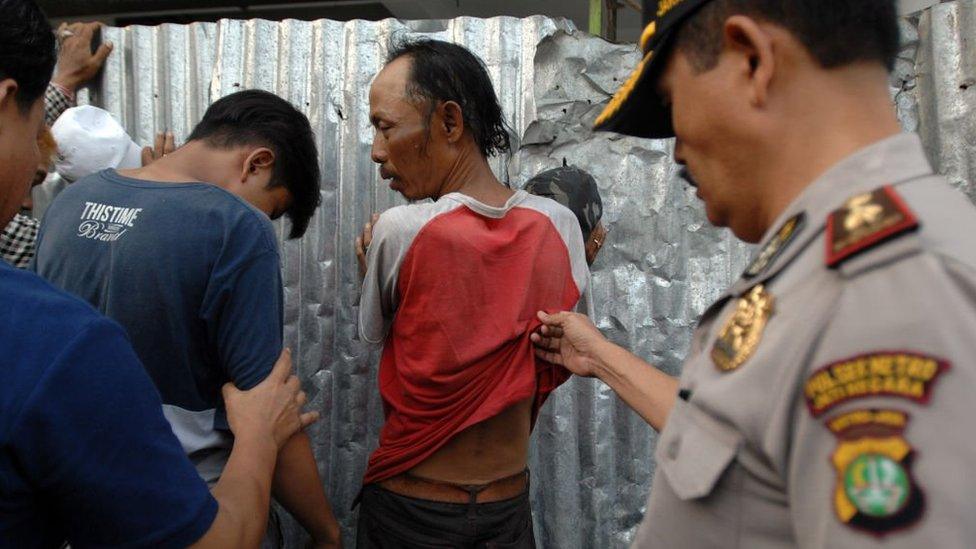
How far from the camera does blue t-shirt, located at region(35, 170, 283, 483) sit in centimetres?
194

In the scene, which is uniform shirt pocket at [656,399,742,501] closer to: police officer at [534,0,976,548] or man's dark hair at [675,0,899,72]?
police officer at [534,0,976,548]

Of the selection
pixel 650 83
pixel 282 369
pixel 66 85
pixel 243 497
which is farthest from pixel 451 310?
pixel 66 85

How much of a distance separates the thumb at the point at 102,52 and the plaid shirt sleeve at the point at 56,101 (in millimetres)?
187

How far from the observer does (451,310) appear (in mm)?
2283

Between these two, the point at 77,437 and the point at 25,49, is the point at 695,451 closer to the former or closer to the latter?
the point at 77,437

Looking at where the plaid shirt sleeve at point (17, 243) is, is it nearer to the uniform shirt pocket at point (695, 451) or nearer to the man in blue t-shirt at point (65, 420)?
the man in blue t-shirt at point (65, 420)

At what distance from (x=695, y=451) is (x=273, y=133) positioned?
173 centimetres

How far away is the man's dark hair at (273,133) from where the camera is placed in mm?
2336

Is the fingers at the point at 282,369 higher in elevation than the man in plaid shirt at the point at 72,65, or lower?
lower

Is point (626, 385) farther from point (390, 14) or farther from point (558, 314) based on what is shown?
point (390, 14)

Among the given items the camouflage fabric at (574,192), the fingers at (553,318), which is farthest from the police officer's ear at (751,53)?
the camouflage fabric at (574,192)

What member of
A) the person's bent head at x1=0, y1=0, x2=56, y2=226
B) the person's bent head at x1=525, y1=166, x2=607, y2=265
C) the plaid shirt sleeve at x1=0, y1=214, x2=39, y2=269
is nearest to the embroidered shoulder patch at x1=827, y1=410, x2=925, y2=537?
the person's bent head at x1=0, y1=0, x2=56, y2=226

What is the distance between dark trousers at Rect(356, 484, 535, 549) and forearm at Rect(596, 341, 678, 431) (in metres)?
0.57

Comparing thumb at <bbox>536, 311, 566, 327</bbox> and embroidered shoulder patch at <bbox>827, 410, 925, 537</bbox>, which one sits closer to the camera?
embroidered shoulder patch at <bbox>827, 410, 925, 537</bbox>
